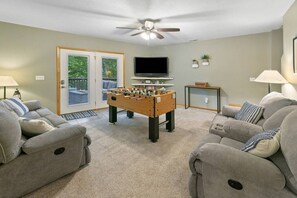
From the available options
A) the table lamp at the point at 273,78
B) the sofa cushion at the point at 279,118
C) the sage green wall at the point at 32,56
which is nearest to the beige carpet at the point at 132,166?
the sofa cushion at the point at 279,118

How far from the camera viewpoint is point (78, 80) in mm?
5270

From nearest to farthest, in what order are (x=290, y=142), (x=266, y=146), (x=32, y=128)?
(x=290, y=142) < (x=266, y=146) < (x=32, y=128)

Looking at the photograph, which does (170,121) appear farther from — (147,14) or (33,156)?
(33,156)

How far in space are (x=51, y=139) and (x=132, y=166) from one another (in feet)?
3.52

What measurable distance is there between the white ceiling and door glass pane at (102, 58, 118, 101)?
4.73 ft

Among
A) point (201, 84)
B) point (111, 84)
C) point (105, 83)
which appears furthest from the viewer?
point (111, 84)

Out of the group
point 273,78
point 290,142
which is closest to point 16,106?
point 290,142

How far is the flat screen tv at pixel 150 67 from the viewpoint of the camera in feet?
21.5

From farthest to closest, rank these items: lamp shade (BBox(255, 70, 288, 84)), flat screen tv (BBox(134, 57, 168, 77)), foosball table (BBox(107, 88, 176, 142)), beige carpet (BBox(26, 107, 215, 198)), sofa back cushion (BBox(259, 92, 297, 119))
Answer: flat screen tv (BBox(134, 57, 168, 77))
lamp shade (BBox(255, 70, 288, 84))
foosball table (BBox(107, 88, 176, 142))
sofa back cushion (BBox(259, 92, 297, 119))
beige carpet (BBox(26, 107, 215, 198))

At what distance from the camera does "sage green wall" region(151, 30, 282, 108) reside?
4.76 m

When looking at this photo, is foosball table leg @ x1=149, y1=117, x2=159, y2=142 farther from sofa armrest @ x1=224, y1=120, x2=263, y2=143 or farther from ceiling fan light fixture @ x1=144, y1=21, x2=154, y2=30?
ceiling fan light fixture @ x1=144, y1=21, x2=154, y2=30

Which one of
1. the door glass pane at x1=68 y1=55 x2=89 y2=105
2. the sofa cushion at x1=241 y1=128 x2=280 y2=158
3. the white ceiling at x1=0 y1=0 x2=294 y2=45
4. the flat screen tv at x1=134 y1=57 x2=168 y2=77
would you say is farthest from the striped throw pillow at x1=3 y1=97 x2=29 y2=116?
the flat screen tv at x1=134 y1=57 x2=168 y2=77

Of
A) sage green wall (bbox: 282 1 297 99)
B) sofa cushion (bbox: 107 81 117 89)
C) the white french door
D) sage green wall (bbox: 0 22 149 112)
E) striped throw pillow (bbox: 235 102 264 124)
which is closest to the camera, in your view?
striped throw pillow (bbox: 235 102 264 124)

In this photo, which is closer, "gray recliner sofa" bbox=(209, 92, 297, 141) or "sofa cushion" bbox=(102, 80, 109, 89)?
"gray recliner sofa" bbox=(209, 92, 297, 141)
